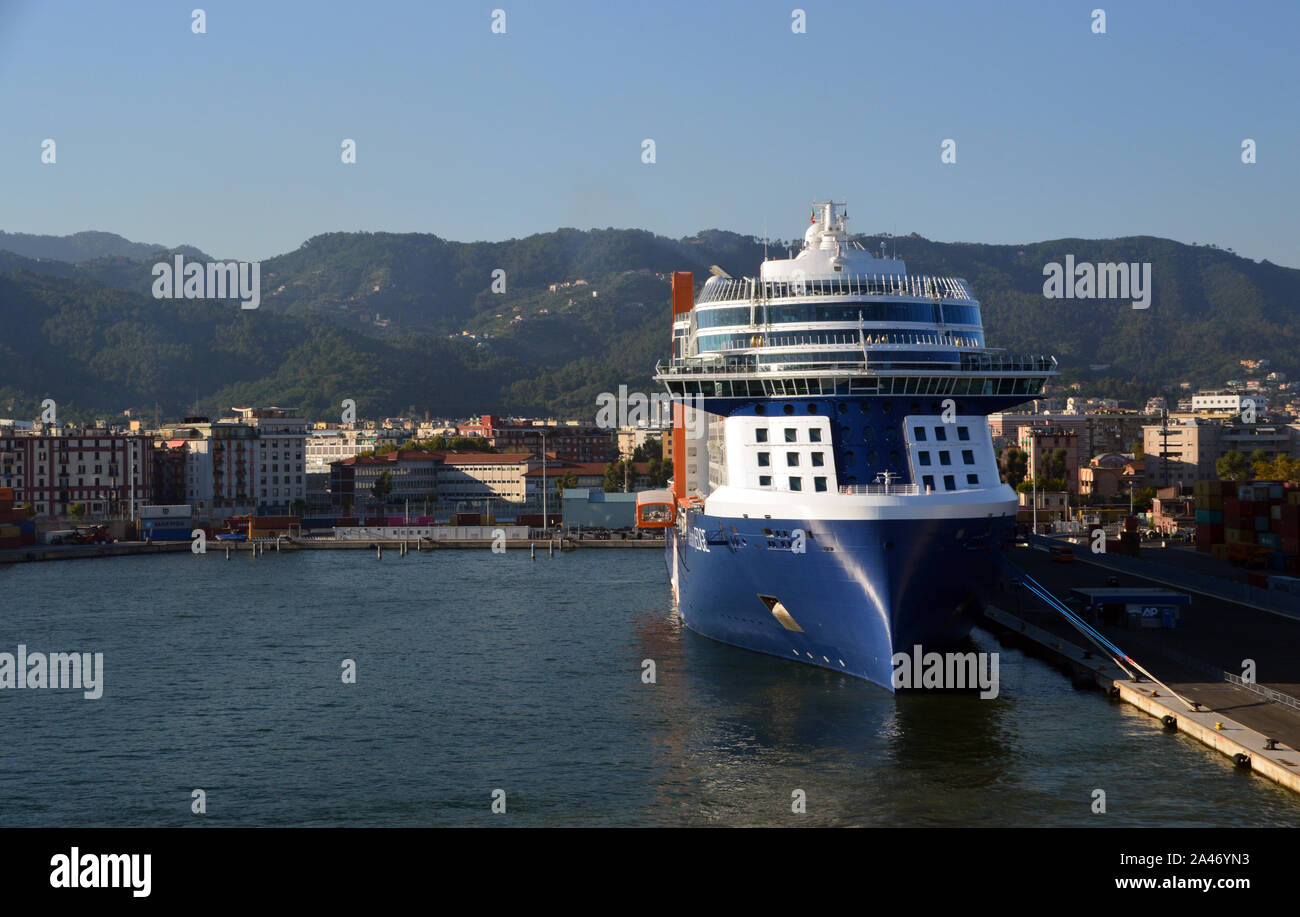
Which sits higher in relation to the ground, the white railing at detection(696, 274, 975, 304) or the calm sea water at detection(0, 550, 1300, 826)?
the white railing at detection(696, 274, 975, 304)

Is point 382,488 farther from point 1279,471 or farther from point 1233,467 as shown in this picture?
point 1279,471

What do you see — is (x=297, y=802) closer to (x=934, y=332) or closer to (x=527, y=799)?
(x=527, y=799)

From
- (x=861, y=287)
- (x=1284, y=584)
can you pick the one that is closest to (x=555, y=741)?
(x=861, y=287)

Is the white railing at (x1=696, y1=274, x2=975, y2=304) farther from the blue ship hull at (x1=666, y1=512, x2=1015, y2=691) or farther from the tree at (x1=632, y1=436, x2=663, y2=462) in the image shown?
the tree at (x1=632, y1=436, x2=663, y2=462)

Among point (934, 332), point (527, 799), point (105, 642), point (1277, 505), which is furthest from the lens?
point (1277, 505)

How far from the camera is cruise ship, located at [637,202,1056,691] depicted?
35.1 meters

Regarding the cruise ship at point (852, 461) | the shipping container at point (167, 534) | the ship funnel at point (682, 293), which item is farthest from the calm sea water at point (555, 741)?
the shipping container at point (167, 534)

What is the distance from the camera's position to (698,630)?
4725 centimetres

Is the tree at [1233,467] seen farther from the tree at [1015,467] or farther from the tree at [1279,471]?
the tree at [1015,467]

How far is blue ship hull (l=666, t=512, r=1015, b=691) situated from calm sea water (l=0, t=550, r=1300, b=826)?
51.2 inches

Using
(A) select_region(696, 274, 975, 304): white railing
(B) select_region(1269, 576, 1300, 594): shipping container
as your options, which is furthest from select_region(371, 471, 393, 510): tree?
(A) select_region(696, 274, 975, 304): white railing

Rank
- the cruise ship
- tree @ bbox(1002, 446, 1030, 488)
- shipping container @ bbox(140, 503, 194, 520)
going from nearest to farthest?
1. the cruise ship
2. shipping container @ bbox(140, 503, 194, 520)
3. tree @ bbox(1002, 446, 1030, 488)
